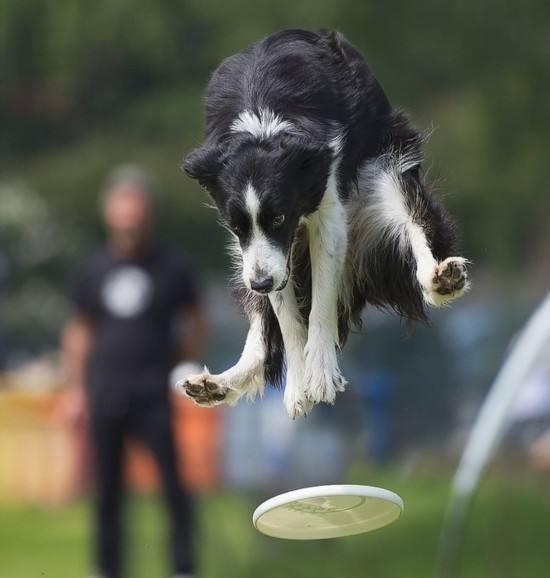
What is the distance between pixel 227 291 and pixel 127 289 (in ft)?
9.76

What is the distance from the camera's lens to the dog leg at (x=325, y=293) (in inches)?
218

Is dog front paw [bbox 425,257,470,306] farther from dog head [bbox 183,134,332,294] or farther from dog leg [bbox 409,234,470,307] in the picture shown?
dog head [bbox 183,134,332,294]

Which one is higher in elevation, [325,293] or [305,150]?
[305,150]

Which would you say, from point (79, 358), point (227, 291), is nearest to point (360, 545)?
point (79, 358)

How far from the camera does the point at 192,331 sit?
35.0 feet

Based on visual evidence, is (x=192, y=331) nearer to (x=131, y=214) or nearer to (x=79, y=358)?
(x=79, y=358)

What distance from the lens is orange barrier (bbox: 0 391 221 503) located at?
13977 mm

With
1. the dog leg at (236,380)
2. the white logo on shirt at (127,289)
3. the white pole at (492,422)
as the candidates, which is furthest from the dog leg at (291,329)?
the white logo on shirt at (127,289)

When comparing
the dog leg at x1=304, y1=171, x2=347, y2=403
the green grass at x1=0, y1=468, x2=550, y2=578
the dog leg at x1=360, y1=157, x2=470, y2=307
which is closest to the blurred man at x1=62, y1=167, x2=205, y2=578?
the green grass at x1=0, y1=468, x2=550, y2=578

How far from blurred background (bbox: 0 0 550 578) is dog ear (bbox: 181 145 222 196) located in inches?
44.0

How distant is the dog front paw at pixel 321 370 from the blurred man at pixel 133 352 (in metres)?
4.81

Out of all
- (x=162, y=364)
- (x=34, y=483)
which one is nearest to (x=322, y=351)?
(x=162, y=364)

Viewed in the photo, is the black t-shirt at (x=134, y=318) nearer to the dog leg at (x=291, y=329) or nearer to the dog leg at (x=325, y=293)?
the dog leg at (x=291, y=329)

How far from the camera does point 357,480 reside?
12531mm
